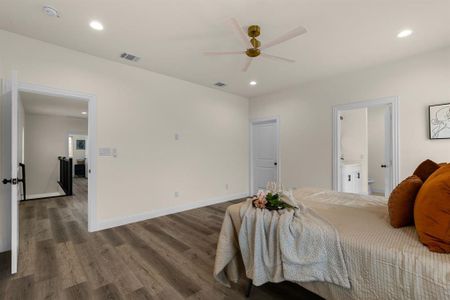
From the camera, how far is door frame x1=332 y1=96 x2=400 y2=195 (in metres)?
3.29

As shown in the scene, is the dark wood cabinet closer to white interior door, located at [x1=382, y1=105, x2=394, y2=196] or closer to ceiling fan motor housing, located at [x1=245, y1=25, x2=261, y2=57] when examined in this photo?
ceiling fan motor housing, located at [x1=245, y1=25, x2=261, y2=57]

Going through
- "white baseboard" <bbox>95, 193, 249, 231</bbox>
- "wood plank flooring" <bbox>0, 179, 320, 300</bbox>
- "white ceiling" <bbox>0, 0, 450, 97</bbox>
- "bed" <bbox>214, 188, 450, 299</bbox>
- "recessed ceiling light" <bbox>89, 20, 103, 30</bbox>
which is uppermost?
"recessed ceiling light" <bbox>89, 20, 103, 30</bbox>

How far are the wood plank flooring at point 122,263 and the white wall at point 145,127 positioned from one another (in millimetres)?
613

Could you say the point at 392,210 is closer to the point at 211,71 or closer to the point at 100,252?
the point at 100,252

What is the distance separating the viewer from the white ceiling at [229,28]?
210 cm

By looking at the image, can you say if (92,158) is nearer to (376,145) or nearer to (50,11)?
(50,11)

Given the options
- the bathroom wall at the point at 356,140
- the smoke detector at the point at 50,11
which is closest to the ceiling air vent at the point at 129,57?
the smoke detector at the point at 50,11

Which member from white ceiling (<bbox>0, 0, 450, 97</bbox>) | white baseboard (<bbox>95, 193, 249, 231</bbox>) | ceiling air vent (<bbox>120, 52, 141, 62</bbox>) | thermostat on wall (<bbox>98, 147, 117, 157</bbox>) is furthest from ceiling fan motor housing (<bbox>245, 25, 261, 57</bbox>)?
white baseboard (<bbox>95, 193, 249, 231</bbox>)

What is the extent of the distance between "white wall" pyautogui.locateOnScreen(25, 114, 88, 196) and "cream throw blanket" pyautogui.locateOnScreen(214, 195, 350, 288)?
6933mm

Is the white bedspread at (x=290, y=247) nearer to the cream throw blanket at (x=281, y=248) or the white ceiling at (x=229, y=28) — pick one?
the cream throw blanket at (x=281, y=248)

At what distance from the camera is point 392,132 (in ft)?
10.9

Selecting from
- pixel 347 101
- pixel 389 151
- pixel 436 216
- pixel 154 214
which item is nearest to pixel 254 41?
pixel 436 216

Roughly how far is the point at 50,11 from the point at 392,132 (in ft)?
15.9

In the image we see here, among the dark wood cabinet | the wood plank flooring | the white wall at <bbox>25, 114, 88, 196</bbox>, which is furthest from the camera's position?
the dark wood cabinet
